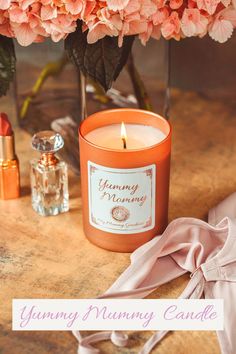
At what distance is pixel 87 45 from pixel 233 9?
17 cm

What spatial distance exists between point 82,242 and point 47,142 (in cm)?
13

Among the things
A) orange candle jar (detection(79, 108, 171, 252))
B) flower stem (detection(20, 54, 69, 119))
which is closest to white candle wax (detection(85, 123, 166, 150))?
orange candle jar (detection(79, 108, 171, 252))

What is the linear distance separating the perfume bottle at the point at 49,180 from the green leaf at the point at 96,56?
12 cm

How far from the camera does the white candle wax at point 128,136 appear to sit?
35.1 inches

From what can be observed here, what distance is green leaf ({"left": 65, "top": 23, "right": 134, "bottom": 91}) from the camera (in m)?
0.86

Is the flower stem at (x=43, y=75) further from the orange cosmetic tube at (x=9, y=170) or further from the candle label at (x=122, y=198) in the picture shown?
the candle label at (x=122, y=198)

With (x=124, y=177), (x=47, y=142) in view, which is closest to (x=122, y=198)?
(x=124, y=177)

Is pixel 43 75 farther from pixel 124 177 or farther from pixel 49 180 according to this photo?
pixel 124 177

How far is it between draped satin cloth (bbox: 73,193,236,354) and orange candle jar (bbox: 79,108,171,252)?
3 cm

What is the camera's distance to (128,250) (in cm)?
89

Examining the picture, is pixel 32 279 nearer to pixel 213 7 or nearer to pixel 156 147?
pixel 156 147

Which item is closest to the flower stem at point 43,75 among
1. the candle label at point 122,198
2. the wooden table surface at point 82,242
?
the wooden table surface at point 82,242

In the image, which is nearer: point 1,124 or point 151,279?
point 151,279

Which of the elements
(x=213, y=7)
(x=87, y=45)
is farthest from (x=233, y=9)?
(x=87, y=45)
